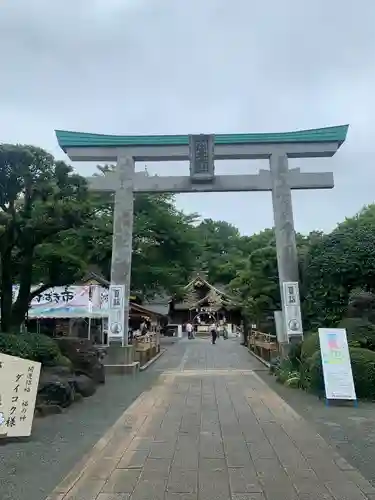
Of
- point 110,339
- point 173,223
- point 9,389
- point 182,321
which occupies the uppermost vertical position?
point 173,223

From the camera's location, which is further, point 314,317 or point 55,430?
point 314,317

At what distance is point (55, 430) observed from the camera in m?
7.39

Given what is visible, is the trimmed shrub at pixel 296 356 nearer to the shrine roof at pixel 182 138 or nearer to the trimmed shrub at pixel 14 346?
the trimmed shrub at pixel 14 346

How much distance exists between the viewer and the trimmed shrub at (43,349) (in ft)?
32.0

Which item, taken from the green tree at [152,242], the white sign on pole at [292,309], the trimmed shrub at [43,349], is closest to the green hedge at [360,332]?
the white sign on pole at [292,309]

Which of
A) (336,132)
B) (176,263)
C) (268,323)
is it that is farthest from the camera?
(176,263)

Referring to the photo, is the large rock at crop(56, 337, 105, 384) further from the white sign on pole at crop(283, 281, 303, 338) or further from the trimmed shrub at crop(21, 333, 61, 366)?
the white sign on pole at crop(283, 281, 303, 338)

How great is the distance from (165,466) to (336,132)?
14.2 metres

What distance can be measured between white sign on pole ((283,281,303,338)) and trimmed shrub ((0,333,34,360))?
8.66 m

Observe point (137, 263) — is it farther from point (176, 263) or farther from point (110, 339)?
point (110, 339)

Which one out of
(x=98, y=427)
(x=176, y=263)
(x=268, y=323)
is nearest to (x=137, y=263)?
(x=176, y=263)

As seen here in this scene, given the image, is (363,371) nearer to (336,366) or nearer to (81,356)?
(336,366)

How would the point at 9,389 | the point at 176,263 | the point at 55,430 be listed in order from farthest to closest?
the point at 176,263, the point at 55,430, the point at 9,389

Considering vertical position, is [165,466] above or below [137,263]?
below
